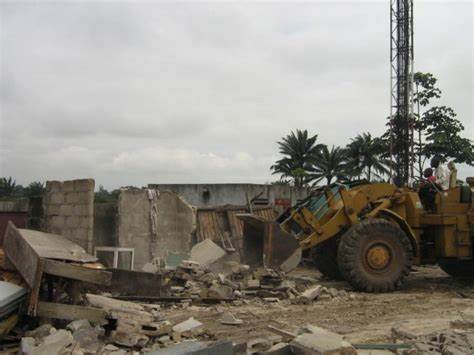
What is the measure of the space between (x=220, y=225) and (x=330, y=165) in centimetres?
3011

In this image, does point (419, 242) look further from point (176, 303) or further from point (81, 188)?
point (81, 188)

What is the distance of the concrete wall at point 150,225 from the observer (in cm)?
1225

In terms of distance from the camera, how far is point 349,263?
9.55m

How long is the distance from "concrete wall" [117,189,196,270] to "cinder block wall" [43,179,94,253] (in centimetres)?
116

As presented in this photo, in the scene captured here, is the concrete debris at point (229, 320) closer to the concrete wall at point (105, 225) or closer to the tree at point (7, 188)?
the concrete wall at point (105, 225)

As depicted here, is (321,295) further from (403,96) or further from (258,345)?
(403,96)

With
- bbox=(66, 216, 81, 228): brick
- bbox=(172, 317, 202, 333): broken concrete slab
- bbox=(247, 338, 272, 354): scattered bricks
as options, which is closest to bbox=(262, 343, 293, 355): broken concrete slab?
bbox=(247, 338, 272, 354): scattered bricks

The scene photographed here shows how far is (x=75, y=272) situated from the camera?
6.45 meters

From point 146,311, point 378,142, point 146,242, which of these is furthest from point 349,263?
point 378,142

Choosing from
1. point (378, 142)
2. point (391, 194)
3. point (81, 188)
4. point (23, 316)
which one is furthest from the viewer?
point (378, 142)

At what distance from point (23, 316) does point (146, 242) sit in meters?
5.82

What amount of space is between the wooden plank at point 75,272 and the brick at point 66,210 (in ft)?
16.6

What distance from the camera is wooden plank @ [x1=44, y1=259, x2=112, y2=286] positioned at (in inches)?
248

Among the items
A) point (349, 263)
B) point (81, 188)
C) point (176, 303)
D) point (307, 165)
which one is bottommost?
point (176, 303)
